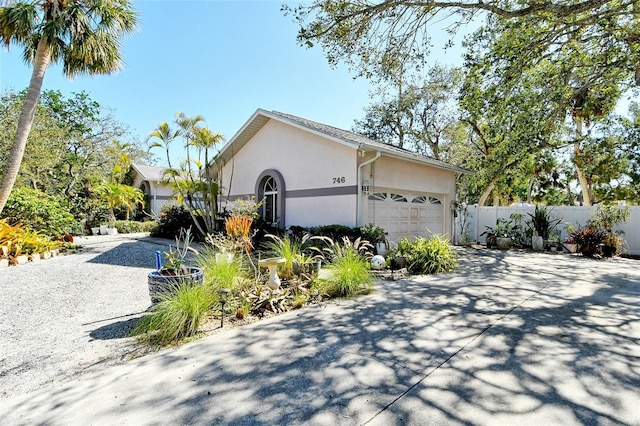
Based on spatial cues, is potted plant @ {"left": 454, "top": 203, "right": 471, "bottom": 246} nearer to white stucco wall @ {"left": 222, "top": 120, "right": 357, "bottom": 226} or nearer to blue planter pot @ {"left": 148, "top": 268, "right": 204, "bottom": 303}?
white stucco wall @ {"left": 222, "top": 120, "right": 357, "bottom": 226}

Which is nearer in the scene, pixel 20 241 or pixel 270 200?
pixel 20 241

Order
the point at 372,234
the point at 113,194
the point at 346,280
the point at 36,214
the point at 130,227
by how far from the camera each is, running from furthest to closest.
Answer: the point at 130,227 → the point at 113,194 → the point at 36,214 → the point at 372,234 → the point at 346,280

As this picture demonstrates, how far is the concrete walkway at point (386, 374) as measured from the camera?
2791 millimetres

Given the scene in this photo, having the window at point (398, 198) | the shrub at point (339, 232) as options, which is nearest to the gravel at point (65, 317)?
the shrub at point (339, 232)

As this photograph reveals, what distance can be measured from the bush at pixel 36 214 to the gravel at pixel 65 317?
96.1 inches

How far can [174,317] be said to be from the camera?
448 cm

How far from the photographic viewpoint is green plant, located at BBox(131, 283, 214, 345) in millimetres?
4445

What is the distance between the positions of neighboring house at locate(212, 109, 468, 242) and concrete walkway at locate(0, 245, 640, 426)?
6.15m

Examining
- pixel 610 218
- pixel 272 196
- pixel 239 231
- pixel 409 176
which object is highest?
pixel 409 176

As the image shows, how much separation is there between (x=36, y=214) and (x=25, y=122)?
3.06 metres

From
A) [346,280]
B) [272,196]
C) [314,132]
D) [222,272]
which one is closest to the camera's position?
[222,272]

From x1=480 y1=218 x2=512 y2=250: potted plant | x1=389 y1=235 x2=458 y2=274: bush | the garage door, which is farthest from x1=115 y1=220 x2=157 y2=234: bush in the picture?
x1=480 y1=218 x2=512 y2=250: potted plant

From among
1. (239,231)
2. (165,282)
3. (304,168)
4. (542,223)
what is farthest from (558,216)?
(165,282)

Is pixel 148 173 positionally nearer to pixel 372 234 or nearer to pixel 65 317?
pixel 372 234
